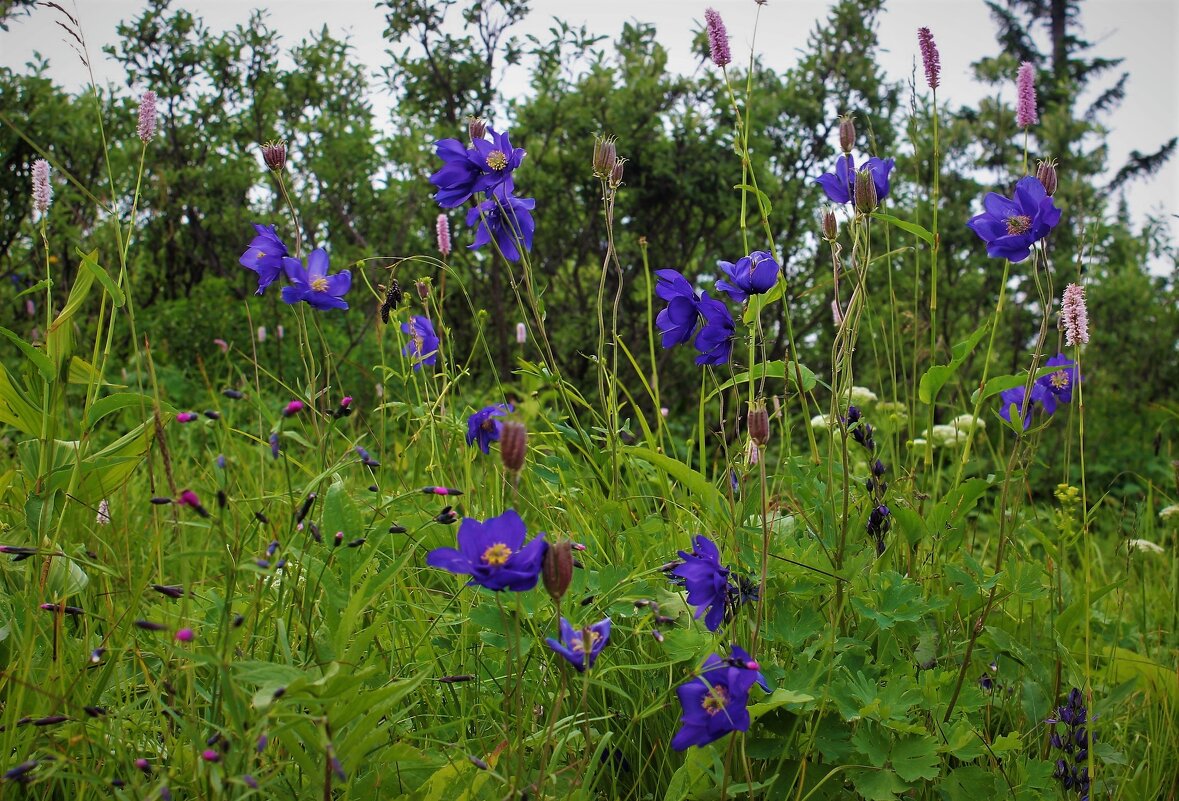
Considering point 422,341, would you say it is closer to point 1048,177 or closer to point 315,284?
point 315,284

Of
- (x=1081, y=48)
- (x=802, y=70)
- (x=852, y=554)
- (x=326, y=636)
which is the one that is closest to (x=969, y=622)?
(x=852, y=554)

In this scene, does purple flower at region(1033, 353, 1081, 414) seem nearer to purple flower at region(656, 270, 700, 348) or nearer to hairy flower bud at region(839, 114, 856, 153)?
hairy flower bud at region(839, 114, 856, 153)

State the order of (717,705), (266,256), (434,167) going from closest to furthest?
(717,705)
(266,256)
(434,167)

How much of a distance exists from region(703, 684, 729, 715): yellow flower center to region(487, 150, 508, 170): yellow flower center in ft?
3.38

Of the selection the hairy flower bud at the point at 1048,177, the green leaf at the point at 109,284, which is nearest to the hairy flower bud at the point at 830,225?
the hairy flower bud at the point at 1048,177

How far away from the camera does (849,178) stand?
1652mm

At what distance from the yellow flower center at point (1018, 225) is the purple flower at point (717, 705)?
90cm

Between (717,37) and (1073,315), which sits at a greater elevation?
(717,37)

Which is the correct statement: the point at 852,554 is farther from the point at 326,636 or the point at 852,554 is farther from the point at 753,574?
the point at 326,636

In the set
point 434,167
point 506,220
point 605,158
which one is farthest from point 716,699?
point 434,167

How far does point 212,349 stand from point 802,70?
11.0 feet

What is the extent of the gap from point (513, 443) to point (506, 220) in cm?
99

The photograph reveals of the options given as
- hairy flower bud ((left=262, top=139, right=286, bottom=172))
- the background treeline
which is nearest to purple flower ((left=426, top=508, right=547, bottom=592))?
hairy flower bud ((left=262, top=139, right=286, bottom=172))

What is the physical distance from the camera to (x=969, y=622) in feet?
5.82
